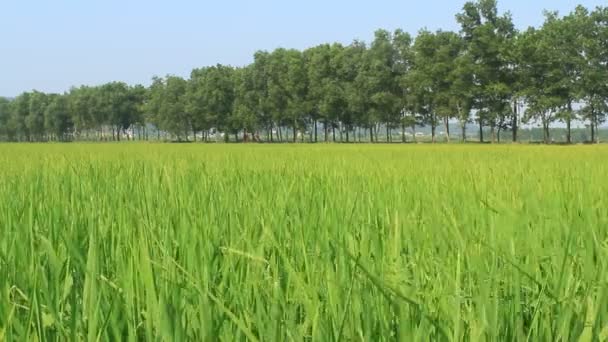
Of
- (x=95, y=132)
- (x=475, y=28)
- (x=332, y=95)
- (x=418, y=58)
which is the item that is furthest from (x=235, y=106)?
(x=95, y=132)

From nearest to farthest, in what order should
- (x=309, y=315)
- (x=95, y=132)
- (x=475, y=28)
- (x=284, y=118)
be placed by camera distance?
(x=309, y=315), (x=475, y=28), (x=284, y=118), (x=95, y=132)

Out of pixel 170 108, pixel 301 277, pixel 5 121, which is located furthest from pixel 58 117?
pixel 301 277

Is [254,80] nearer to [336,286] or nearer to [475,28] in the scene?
[475,28]

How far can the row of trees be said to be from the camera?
46.0m

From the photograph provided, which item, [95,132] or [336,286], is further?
[95,132]

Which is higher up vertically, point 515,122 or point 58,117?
point 58,117

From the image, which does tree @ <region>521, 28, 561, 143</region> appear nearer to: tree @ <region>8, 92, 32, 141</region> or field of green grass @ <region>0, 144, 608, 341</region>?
field of green grass @ <region>0, 144, 608, 341</region>

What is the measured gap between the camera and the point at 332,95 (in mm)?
61438

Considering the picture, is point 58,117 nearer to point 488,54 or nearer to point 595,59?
point 488,54

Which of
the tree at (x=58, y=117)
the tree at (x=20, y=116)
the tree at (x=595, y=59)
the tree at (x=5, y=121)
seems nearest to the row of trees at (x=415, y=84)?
the tree at (x=595, y=59)

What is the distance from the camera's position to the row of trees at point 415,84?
46.0 metres

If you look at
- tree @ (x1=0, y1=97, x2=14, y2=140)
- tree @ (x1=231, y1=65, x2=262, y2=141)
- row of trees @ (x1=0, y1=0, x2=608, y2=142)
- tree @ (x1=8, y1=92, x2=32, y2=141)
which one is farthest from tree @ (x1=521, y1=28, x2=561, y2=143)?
tree @ (x1=0, y1=97, x2=14, y2=140)

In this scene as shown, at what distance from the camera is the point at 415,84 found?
5391cm

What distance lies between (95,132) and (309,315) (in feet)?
386
